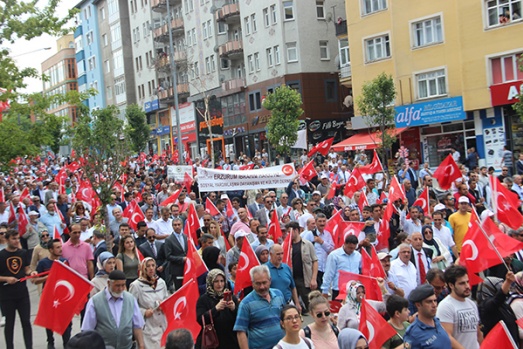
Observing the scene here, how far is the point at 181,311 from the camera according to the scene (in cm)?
852

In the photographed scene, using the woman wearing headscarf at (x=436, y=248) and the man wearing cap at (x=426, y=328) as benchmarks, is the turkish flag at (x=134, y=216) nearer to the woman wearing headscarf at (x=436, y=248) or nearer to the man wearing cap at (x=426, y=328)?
the woman wearing headscarf at (x=436, y=248)

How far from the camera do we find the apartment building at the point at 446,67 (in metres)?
33.8

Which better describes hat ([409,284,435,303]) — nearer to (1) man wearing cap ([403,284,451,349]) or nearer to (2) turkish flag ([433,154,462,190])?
(1) man wearing cap ([403,284,451,349])

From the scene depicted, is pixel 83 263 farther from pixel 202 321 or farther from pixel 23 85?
pixel 23 85

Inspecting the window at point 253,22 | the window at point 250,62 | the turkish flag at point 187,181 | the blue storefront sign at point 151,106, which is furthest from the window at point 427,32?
the blue storefront sign at point 151,106

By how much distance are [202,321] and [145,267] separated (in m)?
1.29

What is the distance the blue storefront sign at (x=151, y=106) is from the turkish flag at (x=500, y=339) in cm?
6385

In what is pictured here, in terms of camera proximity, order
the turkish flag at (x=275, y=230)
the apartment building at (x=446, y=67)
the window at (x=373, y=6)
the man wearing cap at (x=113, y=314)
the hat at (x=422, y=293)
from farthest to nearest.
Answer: the window at (x=373, y=6) → the apartment building at (x=446, y=67) → the turkish flag at (x=275, y=230) → the man wearing cap at (x=113, y=314) → the hat at (x=422, y=293)

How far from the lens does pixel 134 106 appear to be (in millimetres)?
61469

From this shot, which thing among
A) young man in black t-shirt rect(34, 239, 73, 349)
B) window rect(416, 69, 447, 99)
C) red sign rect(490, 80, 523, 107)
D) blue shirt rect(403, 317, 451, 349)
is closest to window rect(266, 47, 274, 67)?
window rect(416, 69, 447, 99)

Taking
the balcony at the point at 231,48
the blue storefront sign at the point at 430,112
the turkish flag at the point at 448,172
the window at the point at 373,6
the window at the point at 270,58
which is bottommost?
the turkish flag at the point at 448,172

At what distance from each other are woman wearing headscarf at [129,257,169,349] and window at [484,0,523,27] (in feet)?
95.7

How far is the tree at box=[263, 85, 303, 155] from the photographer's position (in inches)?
1572

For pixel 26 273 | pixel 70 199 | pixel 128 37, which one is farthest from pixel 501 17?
pixel 128 37
